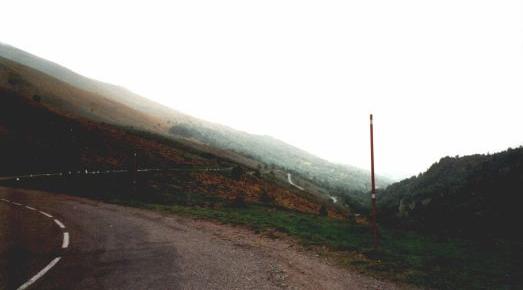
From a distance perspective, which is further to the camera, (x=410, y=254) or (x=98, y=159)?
(x=98, y=159)

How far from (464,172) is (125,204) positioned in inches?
2266

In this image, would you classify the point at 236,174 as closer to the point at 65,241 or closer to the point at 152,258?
the point at 65,241

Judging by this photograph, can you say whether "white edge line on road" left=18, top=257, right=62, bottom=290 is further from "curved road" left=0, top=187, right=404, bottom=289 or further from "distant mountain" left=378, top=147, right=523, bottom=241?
"distant mountain" left=378, top=147, right=523, bottom=241

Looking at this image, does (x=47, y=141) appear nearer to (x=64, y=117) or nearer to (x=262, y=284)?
(x=64, y=117)

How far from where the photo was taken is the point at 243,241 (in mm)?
13578

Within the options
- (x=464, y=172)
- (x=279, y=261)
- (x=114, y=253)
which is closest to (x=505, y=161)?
(x=464, y=172)

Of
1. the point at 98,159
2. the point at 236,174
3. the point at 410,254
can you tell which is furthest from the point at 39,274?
the point at 236,174

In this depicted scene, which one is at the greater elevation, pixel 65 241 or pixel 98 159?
pixel 65 241

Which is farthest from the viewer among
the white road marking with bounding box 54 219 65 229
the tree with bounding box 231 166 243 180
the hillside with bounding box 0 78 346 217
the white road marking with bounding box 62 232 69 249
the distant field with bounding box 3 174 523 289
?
the tree with bounding box 231 166 243 180

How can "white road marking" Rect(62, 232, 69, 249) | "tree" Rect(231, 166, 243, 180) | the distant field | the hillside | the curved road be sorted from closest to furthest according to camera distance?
the curved road
the distant field
"white road marking" Rect(62, 232, 69, 249)
the hillside
"tree" Rect(231, 166, 243, 180)

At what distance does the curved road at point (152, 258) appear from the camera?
8.01m

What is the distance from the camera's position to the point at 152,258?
394 inches

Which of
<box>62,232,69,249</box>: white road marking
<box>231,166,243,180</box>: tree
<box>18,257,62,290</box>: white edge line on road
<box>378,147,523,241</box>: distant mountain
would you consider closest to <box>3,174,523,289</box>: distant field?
<box>378,147,523,241</box>: distant mountain

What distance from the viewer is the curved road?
801cm
